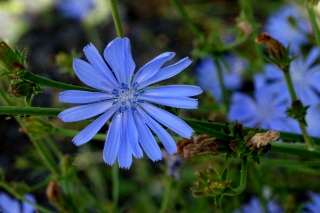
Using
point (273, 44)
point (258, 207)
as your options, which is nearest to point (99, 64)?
point (273, 44)

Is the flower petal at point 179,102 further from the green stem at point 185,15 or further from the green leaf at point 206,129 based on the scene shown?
the green stem at point 185,15

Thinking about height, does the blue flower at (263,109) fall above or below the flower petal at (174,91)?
above

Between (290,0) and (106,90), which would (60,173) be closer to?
(106,90)

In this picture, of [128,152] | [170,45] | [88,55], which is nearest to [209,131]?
[128,152]

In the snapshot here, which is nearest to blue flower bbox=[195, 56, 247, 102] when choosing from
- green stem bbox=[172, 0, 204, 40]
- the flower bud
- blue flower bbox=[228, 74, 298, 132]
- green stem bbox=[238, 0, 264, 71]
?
blue flower bbox=[228, 74, 298, 132]

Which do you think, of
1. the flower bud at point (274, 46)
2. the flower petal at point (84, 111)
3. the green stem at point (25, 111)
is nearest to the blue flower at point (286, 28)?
the flower bud at point (274, 46)

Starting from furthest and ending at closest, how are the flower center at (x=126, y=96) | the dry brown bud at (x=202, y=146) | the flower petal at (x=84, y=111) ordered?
the dry brown bud at (x=202, y=146)
the flower center at (x=126, y=96)
the flower petal at (x=84, y=111)

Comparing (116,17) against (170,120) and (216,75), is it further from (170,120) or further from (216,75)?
(216,75)
